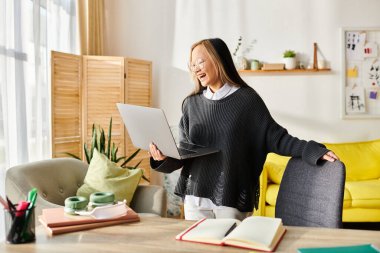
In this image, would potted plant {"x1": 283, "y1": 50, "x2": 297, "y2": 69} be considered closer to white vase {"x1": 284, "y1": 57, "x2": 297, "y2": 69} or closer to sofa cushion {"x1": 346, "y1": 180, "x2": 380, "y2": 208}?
white vase {"x1": 284, "y1": 57, "x2": 297, "y2": 69}

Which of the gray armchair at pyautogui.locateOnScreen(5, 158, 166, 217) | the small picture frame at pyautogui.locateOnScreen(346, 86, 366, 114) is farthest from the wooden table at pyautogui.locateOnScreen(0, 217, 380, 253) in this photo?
the small picture frame at pyautogui.locateOnScreen(346, 86, 366, 114)

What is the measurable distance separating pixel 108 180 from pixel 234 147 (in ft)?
4.03

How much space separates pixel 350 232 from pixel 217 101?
79cm

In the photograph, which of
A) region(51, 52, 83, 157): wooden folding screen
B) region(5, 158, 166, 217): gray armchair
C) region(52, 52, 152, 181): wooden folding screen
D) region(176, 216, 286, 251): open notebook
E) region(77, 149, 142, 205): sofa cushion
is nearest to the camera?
region(176, 216, 286, 251): open notebook

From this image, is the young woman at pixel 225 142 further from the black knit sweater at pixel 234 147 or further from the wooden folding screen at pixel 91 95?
the wooden folding screen at pixel 91 95

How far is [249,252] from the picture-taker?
113cm

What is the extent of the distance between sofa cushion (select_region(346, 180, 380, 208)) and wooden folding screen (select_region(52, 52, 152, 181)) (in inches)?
81.9

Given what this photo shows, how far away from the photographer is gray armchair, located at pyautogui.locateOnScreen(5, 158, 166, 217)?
2355 millimetres

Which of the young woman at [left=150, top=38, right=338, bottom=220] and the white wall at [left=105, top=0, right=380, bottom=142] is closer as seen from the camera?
the young woman at [left=150, top=38, right=338, bottom=220]

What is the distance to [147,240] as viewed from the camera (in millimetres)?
1250

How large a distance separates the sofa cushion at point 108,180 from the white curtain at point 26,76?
0.58m

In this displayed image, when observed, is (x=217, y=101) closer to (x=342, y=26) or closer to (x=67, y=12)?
(x=67, y=12)

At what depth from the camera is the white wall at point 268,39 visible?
170 inches

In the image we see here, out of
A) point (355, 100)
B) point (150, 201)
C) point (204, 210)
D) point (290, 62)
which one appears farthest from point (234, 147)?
point (355, 100)
